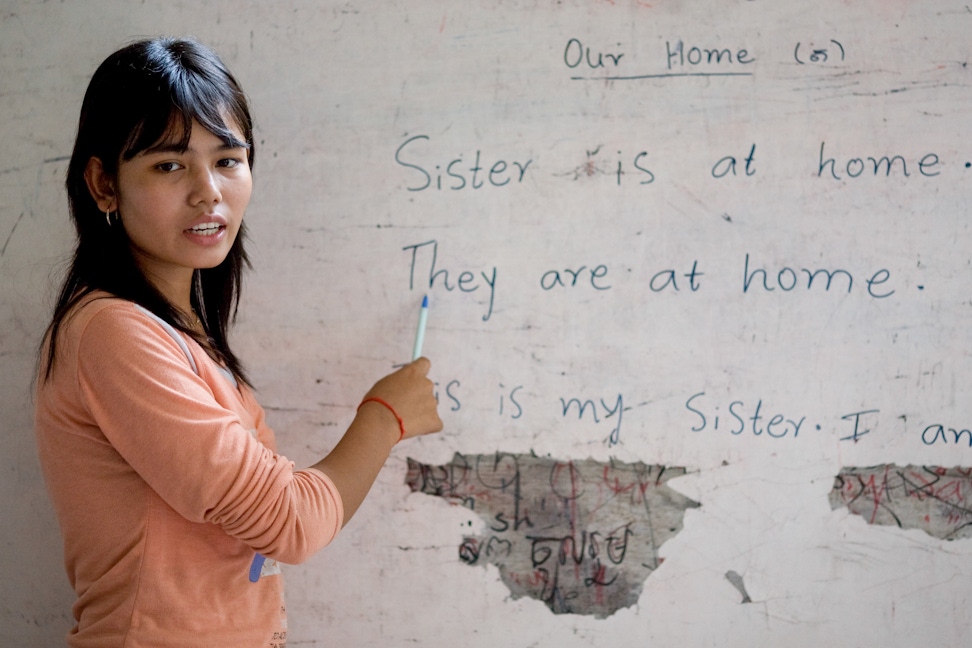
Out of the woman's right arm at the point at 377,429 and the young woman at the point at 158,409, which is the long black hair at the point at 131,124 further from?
the woman's right arm at the point at 377,429

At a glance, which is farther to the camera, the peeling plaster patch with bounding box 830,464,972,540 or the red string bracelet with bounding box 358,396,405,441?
the peeling plaster patch with bounding box 830,464,972,540

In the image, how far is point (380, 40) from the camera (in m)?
1.19

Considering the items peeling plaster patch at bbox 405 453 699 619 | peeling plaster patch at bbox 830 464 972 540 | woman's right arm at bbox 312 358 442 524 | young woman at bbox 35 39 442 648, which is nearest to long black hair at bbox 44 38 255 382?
young woman at bbox 35 39 442 648

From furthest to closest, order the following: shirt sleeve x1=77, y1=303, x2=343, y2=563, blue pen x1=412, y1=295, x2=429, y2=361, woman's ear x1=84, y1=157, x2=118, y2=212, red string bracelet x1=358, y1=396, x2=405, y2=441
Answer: blue pen x1=412, y1=295, x2=429, y2=361
red string bracelet x1=358, y1=396, x2=405, y2=441
woman's ear x1=84, y1=157, x2=118, y2=212
shirt sleeve x1=77, y1=303, x2=343, y2=563

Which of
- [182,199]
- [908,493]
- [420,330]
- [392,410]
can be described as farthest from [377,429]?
[908,493]

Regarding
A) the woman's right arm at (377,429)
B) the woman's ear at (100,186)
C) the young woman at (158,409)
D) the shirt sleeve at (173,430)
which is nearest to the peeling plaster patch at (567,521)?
the woman's right arm at (377,429)

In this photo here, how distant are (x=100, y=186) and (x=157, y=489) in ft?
1.09

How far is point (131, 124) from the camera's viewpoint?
2.62ft

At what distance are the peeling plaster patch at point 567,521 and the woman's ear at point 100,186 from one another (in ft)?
1.97

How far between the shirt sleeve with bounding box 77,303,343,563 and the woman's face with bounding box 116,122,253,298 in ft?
0.33

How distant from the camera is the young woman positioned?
0.74 m

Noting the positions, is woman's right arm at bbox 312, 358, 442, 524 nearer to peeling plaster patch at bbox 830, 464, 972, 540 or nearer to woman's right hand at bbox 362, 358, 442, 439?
woman's right hand at bbox 362, 358, 442, 439

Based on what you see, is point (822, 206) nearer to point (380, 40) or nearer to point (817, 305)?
point (817, 305)

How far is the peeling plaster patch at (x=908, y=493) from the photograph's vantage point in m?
1.16
